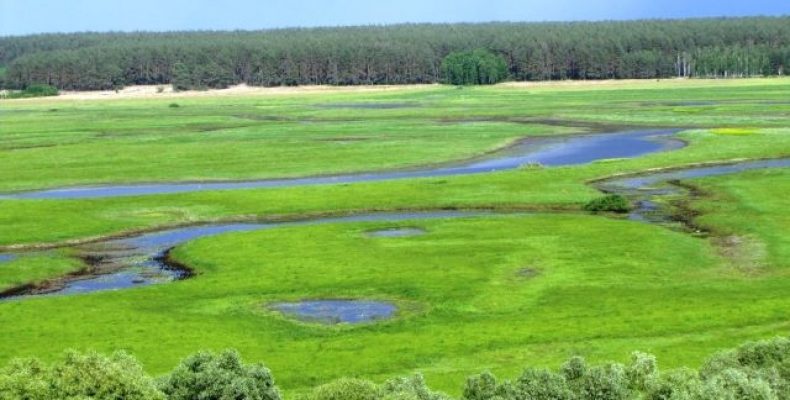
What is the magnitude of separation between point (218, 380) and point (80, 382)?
314cm

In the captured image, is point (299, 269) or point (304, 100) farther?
point (304, 100)

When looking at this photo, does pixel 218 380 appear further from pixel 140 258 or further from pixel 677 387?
pixel 140 258

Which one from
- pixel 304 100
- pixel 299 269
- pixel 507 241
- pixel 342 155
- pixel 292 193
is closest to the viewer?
pixel 299 269

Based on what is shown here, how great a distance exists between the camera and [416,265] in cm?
4944

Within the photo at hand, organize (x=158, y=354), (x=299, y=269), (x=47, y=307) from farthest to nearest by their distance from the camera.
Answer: (x=299, y=269) < (x=47, y=307) < (x=158, y=354)

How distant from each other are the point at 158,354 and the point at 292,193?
124 feet

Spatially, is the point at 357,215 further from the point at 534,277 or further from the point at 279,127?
the point at 279,127

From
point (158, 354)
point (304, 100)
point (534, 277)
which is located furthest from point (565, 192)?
point (304, 100)

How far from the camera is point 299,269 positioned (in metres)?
49.4

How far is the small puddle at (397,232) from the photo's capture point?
58281 millimetres

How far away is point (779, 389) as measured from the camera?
82.5ft

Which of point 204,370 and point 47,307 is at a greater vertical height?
point 204,370

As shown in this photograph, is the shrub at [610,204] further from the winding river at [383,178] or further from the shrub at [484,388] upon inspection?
the shrub at [484,388]

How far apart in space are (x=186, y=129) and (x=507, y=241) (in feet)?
268
